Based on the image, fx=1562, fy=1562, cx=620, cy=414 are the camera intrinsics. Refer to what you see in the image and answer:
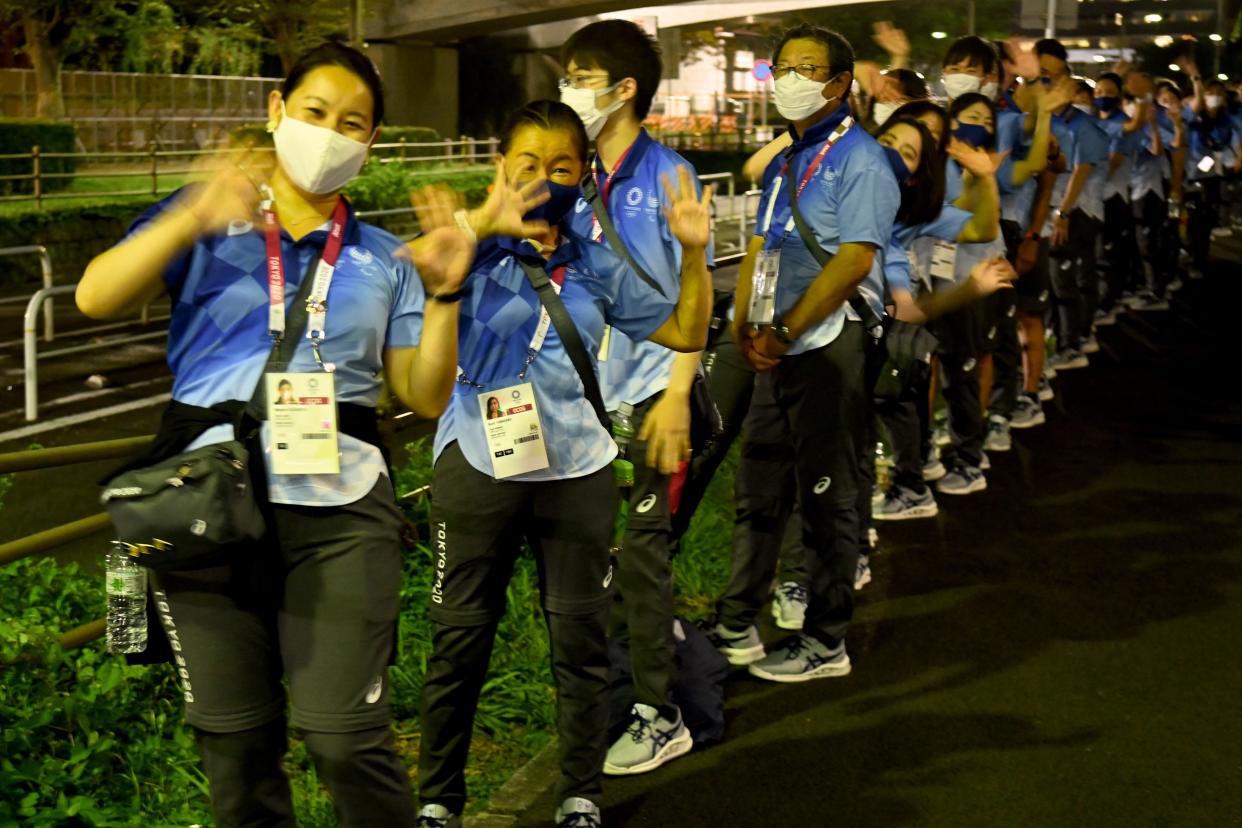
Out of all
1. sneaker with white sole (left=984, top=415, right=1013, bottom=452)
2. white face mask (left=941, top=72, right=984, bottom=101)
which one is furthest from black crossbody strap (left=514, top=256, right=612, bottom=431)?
sneaker with white sole (left=984, top=415, right=1013, bottom=452)

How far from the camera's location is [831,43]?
18.0ft

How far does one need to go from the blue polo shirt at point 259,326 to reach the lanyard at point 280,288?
0.04 feet

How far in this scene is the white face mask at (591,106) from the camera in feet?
14.9

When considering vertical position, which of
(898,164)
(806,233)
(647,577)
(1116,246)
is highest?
(898,164)

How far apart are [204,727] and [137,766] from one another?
1328 mm

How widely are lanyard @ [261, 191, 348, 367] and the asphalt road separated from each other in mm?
1961

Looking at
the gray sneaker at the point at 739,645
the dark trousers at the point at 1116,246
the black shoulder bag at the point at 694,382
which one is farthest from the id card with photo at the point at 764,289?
the dark trousers at the point at 1116,246

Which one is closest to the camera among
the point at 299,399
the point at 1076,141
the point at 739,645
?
the point at 299,399

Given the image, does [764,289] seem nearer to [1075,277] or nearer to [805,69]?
[805,69]

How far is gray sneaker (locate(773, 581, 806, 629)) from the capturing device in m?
6.47

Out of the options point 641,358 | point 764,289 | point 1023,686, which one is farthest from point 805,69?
point 1023,686

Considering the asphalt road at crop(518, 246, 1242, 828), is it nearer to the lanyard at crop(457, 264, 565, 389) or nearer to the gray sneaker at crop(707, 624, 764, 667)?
the gray sneaker at crop(707, 624, 764, 667)

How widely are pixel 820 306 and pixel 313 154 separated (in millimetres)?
2454

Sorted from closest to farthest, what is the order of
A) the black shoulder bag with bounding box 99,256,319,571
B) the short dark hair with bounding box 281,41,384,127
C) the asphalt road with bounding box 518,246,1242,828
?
the black shoulder bag with bounding box 99,256,319,571 < the short dark hair with bounding box 281,41,384,127 < the asphalt road with bounding box 518,246,1242,828
